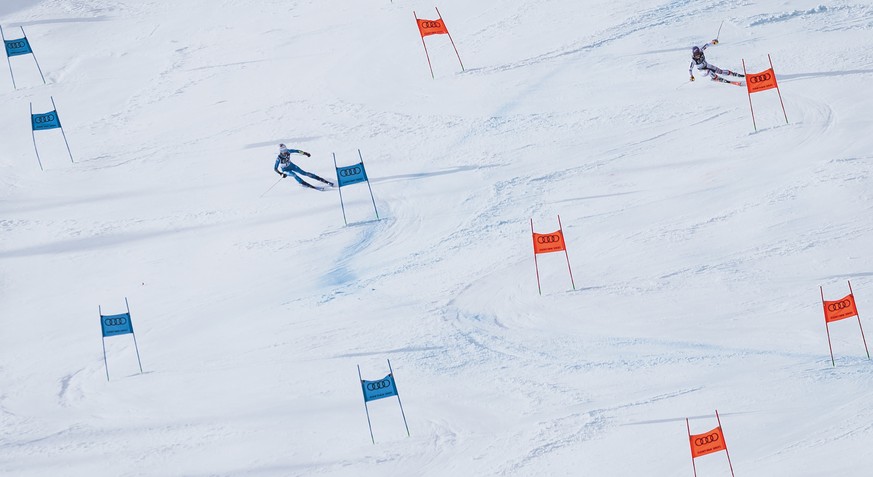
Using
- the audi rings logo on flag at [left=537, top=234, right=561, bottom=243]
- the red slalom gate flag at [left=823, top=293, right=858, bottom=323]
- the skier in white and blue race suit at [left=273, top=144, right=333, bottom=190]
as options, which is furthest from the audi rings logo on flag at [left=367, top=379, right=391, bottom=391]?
the skier in white and blue race suit at [left=273, top=144, right=333, bottom=190]

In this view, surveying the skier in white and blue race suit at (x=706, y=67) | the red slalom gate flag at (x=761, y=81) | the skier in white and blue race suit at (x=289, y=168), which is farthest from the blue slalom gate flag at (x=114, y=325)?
the skier in white and blue race suit at (x=706, y=67)

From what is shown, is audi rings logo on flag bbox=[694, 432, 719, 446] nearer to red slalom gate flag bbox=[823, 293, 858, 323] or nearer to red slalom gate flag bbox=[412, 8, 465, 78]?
red slalom gate flag bbox=[823, 293, 858, 323]

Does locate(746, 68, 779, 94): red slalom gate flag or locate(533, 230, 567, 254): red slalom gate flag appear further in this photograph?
locate(746, 68, 779, 94): red slalom gate flag

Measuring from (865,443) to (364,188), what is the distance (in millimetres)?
10650

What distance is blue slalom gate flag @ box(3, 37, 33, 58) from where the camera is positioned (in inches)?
1038

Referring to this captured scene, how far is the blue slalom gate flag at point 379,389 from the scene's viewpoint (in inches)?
550

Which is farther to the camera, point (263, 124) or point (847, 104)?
point (263, 124)

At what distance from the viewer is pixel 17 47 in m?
26.6

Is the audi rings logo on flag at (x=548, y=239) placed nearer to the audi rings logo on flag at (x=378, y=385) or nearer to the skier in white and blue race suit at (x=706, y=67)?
the audi rings logo on flag at (x=378, y=385)

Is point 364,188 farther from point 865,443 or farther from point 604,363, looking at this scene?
point 865,443

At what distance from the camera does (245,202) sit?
21516 mm

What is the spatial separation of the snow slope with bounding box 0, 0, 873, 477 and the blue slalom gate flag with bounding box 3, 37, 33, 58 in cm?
122

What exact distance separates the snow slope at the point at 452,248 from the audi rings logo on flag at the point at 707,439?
0.79 meters

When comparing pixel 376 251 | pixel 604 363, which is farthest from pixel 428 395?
pixel 376 251
